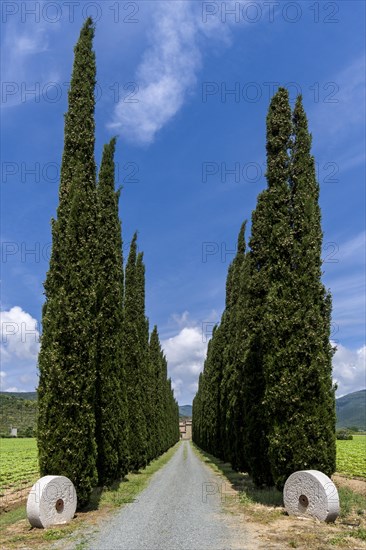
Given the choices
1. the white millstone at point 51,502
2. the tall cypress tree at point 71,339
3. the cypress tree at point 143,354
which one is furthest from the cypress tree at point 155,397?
the white millstone at point 51,502

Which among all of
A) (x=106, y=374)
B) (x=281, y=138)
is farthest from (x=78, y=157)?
(x=106, y=374)

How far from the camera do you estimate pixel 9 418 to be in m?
106

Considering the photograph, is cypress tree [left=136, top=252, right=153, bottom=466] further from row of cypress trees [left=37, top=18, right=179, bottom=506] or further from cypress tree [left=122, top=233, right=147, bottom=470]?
row of cypress trees [left=37, top=18, right=179, bottom=506]

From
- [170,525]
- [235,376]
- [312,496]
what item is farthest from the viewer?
[235,376]

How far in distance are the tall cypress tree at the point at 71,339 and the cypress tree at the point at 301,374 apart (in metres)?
5.14

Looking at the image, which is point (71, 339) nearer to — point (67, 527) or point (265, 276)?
point (67, 527)

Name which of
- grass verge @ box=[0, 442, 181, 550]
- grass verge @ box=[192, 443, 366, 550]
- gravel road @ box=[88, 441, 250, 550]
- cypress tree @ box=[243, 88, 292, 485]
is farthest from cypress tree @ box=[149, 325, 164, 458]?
grass verge @ box=[192, 443, 366, 550]

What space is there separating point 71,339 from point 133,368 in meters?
13.0

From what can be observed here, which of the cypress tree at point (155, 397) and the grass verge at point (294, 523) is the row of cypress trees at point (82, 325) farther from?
the cypress tree at point (155, 397)

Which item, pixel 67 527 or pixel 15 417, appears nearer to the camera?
pixel 67 527

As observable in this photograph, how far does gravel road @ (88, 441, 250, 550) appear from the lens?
24.8 feet

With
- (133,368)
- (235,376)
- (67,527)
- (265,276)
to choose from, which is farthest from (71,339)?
(133,368)

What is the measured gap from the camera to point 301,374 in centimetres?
1177

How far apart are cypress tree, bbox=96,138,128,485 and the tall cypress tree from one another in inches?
102
